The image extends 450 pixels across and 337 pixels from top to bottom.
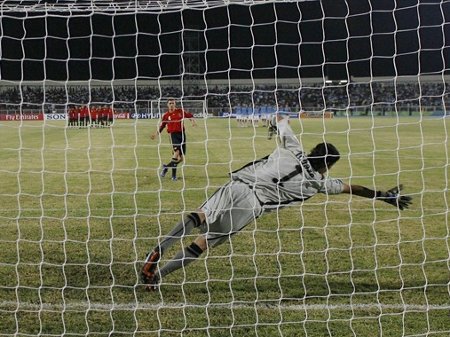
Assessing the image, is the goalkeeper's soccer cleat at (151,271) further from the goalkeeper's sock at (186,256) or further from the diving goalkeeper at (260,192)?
the goalkeeper's sock at (186,256)

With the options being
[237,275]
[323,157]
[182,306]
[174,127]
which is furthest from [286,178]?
[174,127]

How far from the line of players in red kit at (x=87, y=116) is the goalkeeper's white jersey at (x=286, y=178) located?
16.1 m

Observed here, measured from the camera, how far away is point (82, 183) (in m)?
10.4

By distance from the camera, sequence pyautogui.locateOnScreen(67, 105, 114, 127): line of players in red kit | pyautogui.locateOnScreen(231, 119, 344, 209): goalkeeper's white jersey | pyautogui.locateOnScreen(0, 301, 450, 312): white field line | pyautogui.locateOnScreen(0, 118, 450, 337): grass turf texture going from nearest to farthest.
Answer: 1. pyautogui.locateOnScreen(0, 118, 450, 337): grass turf texture
2. pyautogui.locateOnScreen(0, 301, 450, 312): white field line
3. pyautogui.locateOnScreen(231, 119, 344, 209): goalkeeper's white jersey
4. pyautogui.locateOnScreen(67, 105, 114, 127): line of players in red kit

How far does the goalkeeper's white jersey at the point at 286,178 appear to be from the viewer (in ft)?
14.3

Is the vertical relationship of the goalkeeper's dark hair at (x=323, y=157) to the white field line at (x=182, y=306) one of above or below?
above

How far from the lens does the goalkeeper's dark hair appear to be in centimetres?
445

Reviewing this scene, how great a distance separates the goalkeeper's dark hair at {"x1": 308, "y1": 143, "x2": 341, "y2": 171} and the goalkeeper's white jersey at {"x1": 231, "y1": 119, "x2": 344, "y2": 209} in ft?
0.29

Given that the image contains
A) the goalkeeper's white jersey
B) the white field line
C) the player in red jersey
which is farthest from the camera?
the player in red jersey

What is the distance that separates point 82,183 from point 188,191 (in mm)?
2295

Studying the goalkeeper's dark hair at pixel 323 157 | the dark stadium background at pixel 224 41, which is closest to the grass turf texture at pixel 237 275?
the goalkeeper's dark hair at pixel 323 157

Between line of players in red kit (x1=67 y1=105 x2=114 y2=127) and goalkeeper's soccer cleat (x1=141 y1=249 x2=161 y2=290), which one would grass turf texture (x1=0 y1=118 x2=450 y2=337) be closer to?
goalkeeper's soccer cleat (x1=141 y1=249 x2=161 y2=290)

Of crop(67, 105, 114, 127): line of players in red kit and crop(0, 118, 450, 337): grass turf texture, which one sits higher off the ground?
crop(0, 118, 450, 337): grass turf texture

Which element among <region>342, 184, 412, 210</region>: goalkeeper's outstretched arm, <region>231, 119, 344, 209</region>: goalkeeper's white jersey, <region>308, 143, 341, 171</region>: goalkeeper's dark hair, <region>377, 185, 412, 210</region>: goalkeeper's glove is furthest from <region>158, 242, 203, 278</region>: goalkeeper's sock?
<region>377, 185, 412, 210</region>: goalkeeper's glove
